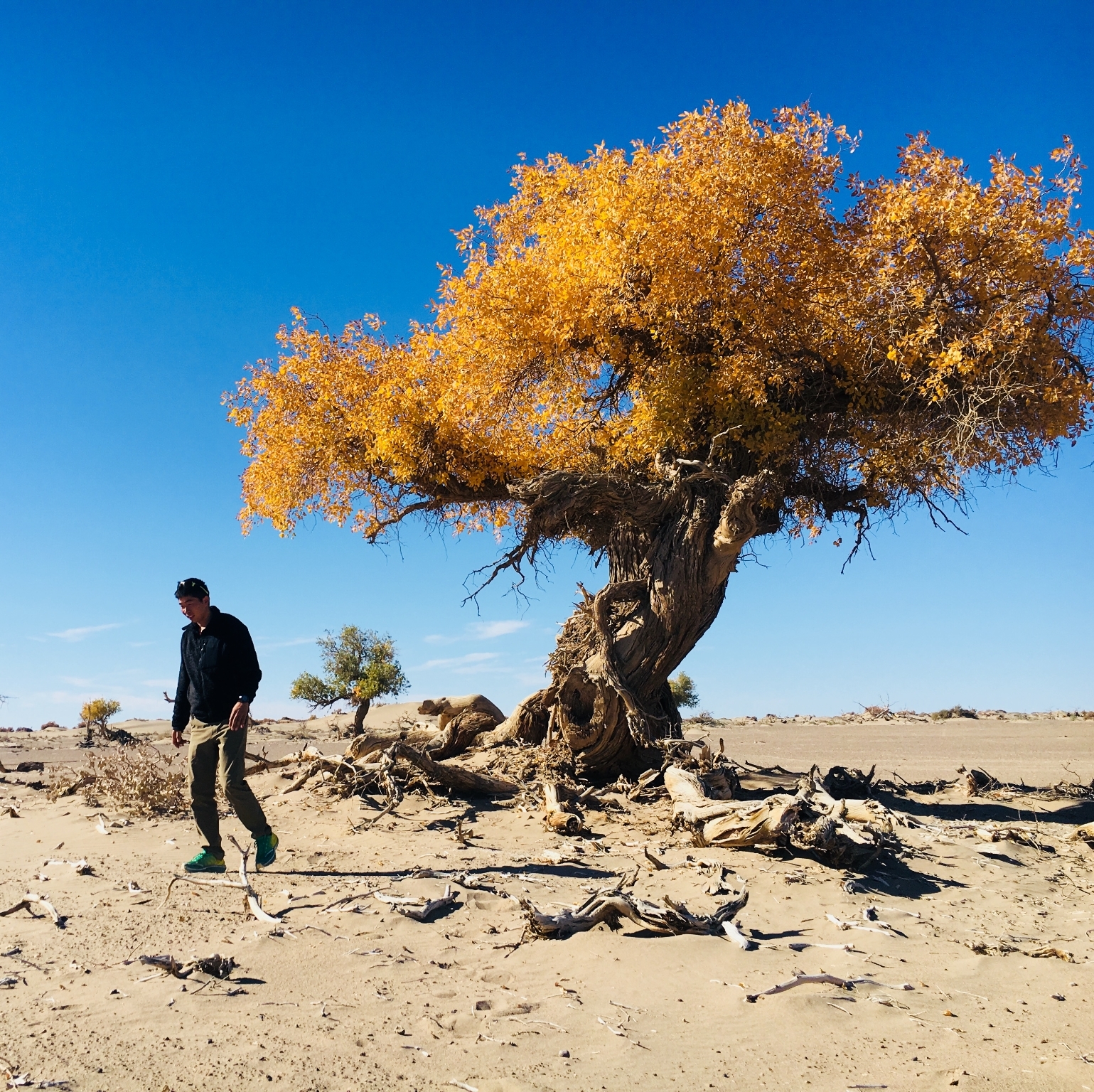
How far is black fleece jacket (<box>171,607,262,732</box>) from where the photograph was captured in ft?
26.5

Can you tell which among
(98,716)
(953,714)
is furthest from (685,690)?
(98,716)

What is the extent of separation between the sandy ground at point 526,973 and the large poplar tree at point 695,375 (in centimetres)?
452

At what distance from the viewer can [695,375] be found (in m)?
12.8

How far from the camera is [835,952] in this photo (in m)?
5.91

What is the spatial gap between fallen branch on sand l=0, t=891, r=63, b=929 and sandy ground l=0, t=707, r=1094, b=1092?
9 centimetres

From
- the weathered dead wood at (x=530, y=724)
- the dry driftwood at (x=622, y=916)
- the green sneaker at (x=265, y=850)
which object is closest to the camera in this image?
the dry driftwood at (x=622, y=916)

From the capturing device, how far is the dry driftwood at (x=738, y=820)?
8414 mm

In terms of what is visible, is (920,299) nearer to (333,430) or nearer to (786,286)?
(786,286)

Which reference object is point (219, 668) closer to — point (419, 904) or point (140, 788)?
point (419, 904)

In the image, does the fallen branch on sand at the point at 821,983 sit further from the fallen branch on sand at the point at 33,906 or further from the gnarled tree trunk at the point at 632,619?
the gnarled tree trunk at the point at 632,619

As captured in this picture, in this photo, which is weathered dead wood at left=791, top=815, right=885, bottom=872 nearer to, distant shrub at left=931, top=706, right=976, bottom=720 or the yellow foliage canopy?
the yellow foliage canopy

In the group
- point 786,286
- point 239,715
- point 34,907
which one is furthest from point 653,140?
point 34,907

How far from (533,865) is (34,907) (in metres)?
4.10

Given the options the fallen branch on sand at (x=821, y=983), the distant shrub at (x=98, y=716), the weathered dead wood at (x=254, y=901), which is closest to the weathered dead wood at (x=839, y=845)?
the fallen branch on sand at (x=821, y=983)
